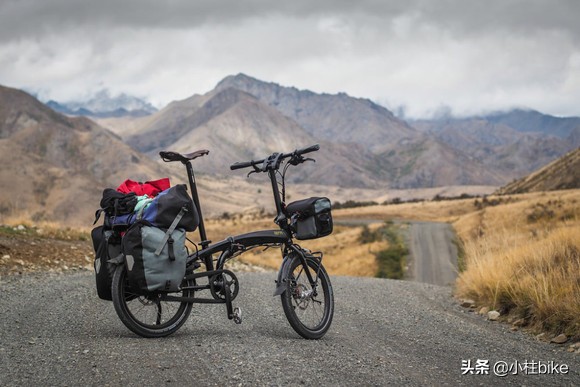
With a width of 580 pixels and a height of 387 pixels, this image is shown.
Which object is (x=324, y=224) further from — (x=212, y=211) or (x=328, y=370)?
(x=212, y=211)

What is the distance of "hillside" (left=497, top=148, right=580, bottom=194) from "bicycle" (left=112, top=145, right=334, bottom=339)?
278 feet

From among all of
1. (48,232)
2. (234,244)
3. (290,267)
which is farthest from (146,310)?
(48,232)

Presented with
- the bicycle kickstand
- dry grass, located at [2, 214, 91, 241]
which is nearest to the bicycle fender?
the bicycle kickstand

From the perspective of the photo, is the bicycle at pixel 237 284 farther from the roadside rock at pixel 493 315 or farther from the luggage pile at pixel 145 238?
the roadside rock at pixel 493 315

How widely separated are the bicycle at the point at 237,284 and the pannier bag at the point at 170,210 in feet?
1.07

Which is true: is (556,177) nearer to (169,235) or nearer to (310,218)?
(310,218)

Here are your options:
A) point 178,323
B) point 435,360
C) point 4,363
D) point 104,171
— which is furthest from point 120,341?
point 104,171

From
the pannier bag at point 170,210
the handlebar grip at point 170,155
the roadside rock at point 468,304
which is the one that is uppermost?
the handlebar grip at point 170,155

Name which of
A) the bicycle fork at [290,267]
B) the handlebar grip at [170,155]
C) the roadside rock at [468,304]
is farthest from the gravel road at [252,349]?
the handlebar grip at [170,155]

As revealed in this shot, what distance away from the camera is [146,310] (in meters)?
6.49

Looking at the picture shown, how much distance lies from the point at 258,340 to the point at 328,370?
1321 mm

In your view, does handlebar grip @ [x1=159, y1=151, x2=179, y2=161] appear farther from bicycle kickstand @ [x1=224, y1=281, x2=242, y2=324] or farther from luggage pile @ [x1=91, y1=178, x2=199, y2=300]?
bicycle kickstand @ [x1=224, y1=281, x2=242, y2=324]

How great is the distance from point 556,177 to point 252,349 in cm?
9730

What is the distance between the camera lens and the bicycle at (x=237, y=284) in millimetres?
6430
